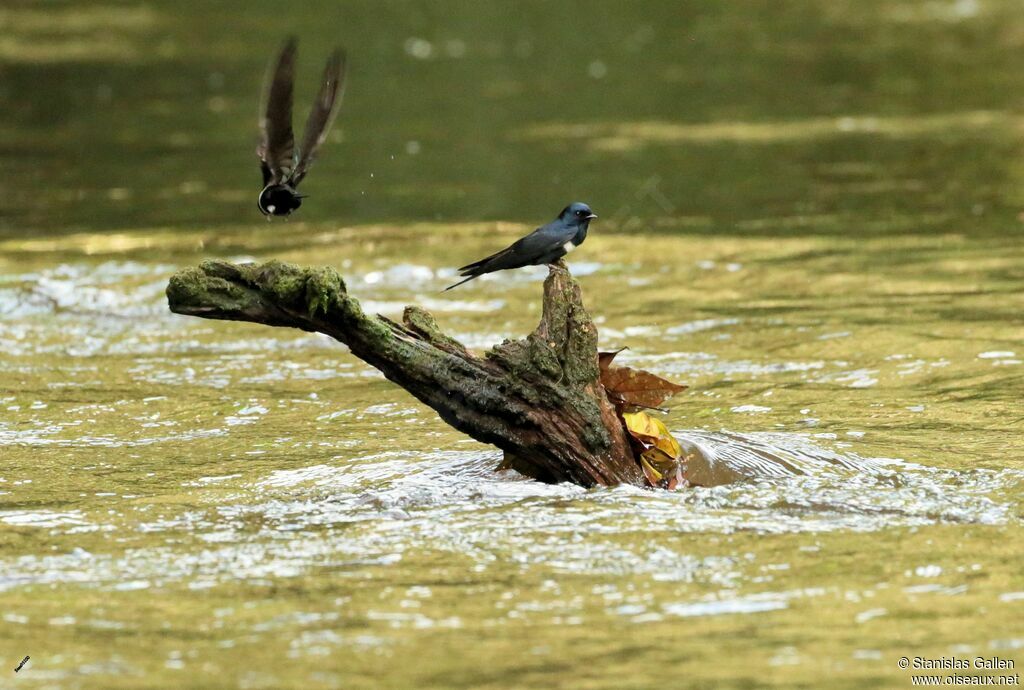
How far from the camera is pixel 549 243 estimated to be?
6.37m

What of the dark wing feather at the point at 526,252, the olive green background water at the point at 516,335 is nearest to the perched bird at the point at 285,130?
the dark wing feather at the point at 526,252

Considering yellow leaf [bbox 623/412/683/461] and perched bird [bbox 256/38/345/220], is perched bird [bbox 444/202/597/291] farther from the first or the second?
perched bird [bbox 256/38/345/220]

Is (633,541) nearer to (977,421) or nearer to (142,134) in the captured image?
(977,421)

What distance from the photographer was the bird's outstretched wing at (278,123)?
6.71m

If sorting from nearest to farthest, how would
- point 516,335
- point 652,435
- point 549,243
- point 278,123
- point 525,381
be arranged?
point 525,381
point 652,435
point 549,243
point 278,123
point 516,335

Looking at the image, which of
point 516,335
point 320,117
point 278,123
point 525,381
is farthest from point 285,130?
point 516,335

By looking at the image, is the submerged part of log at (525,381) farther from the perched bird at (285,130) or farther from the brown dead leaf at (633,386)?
the perched bird at (285,130)

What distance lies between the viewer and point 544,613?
15.9 ft

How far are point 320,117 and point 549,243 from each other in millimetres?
1136

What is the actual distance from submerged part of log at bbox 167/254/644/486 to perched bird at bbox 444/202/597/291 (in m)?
0.25

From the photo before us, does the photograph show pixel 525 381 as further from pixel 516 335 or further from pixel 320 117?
pixel 516 335

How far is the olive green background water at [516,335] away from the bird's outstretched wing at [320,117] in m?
1.24

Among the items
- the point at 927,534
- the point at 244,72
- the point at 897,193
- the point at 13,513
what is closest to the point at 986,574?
the point at 927,534

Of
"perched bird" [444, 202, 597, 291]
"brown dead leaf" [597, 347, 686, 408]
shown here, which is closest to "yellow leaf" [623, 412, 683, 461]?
"brown dead leaf" [597, 347, 686, 408]
